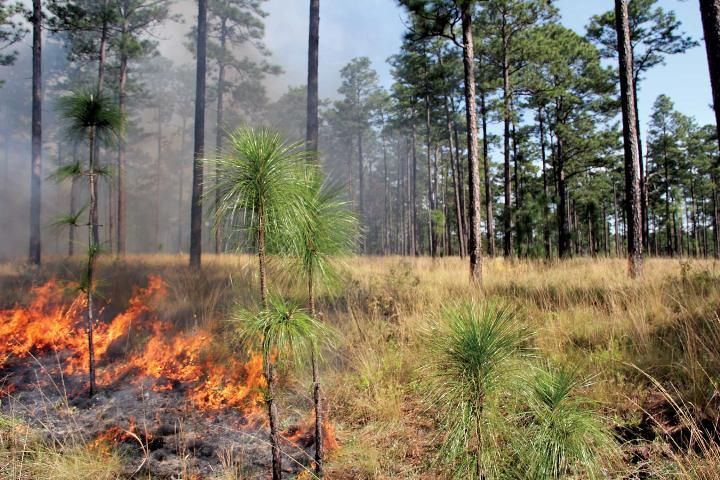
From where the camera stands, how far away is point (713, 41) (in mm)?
4168

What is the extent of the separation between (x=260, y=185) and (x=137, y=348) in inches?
203

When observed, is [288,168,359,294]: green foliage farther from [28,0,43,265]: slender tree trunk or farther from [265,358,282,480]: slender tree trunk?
[28,0,43,265]: slender tree trunk

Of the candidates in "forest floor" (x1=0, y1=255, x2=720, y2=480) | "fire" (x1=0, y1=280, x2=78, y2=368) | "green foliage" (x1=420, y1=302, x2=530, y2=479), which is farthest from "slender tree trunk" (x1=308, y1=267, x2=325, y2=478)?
"fire" (x1=0, y1=280, x2=78, y2=368)

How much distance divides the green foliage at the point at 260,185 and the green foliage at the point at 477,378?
118cm

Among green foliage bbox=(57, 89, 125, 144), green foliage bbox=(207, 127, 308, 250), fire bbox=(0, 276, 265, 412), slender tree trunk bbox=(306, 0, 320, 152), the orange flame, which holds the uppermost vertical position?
slender tree trunk bbox=(306, 0, 320, 152)

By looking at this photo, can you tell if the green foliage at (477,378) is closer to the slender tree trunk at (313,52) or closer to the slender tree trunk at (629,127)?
the slender tree trunk at (629,127)

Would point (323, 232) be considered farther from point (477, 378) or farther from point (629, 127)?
point (629, 127)

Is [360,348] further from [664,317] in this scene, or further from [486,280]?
[486,280]

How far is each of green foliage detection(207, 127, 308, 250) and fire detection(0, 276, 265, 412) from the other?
114 inches

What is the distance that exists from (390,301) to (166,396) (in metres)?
3.67

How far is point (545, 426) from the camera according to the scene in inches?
67.5

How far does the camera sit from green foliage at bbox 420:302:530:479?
64.5 inches

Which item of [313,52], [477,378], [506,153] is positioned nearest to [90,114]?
[313,52]

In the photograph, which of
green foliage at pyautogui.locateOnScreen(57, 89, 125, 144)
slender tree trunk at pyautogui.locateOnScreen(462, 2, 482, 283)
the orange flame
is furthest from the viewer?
slender tree trunk at pyautogui.locateOnScreen(462, 2, 482, 283)
